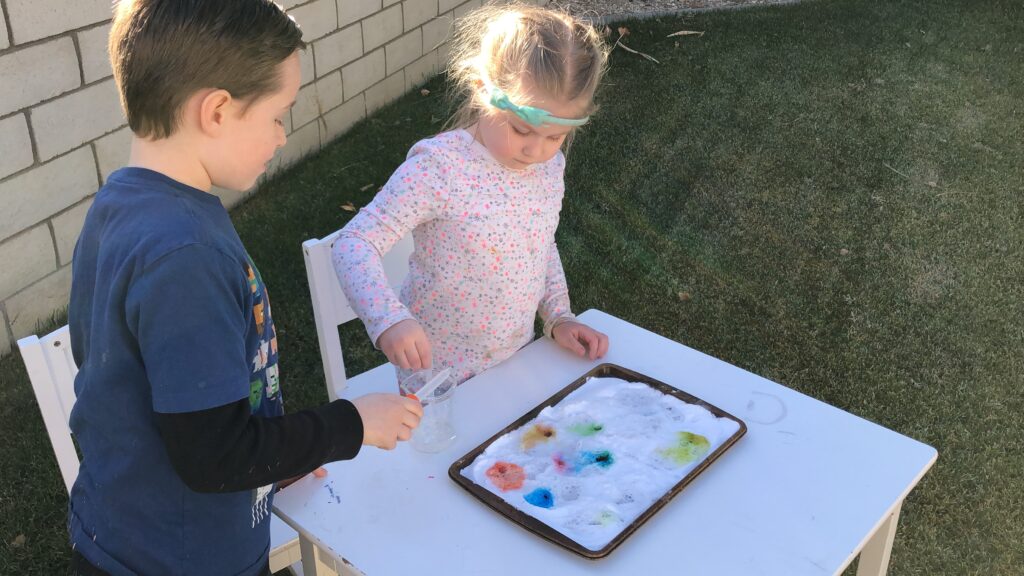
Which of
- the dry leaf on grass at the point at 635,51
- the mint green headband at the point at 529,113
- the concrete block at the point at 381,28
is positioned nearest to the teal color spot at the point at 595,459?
the mint green headband at the point at 529,113

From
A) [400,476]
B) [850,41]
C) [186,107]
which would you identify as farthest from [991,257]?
[186,107]

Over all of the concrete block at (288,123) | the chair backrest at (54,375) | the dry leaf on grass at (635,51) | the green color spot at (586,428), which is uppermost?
the chair backrest at (54,375)

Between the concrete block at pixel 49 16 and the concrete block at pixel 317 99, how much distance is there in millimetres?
1200

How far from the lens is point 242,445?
107 cm

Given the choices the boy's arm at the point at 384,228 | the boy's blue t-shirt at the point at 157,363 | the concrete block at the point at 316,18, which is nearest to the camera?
the boy's blue t-shirt at the point at 157,363

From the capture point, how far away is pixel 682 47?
6215 millimetres

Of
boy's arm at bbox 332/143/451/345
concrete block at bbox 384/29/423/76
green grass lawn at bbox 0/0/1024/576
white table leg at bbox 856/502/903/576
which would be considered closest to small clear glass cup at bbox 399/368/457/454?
boy's arm at bbox 332/143/451/345

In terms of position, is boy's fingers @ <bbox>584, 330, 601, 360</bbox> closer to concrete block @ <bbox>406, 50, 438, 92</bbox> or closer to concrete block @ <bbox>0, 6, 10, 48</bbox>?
concrete block @ <bbox>0, 6, 10, 48</bbox>

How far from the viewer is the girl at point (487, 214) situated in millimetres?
1654

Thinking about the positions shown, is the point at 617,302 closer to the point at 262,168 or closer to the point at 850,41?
the point at 262,168

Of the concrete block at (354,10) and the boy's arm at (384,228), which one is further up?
the boy's arm at (384,228)

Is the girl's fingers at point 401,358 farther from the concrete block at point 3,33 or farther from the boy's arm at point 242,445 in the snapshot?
the concrete block at point 3,33

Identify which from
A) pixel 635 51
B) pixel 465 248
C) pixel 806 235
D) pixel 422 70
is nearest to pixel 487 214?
pixel 465 248

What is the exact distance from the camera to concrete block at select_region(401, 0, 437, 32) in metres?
5.12
